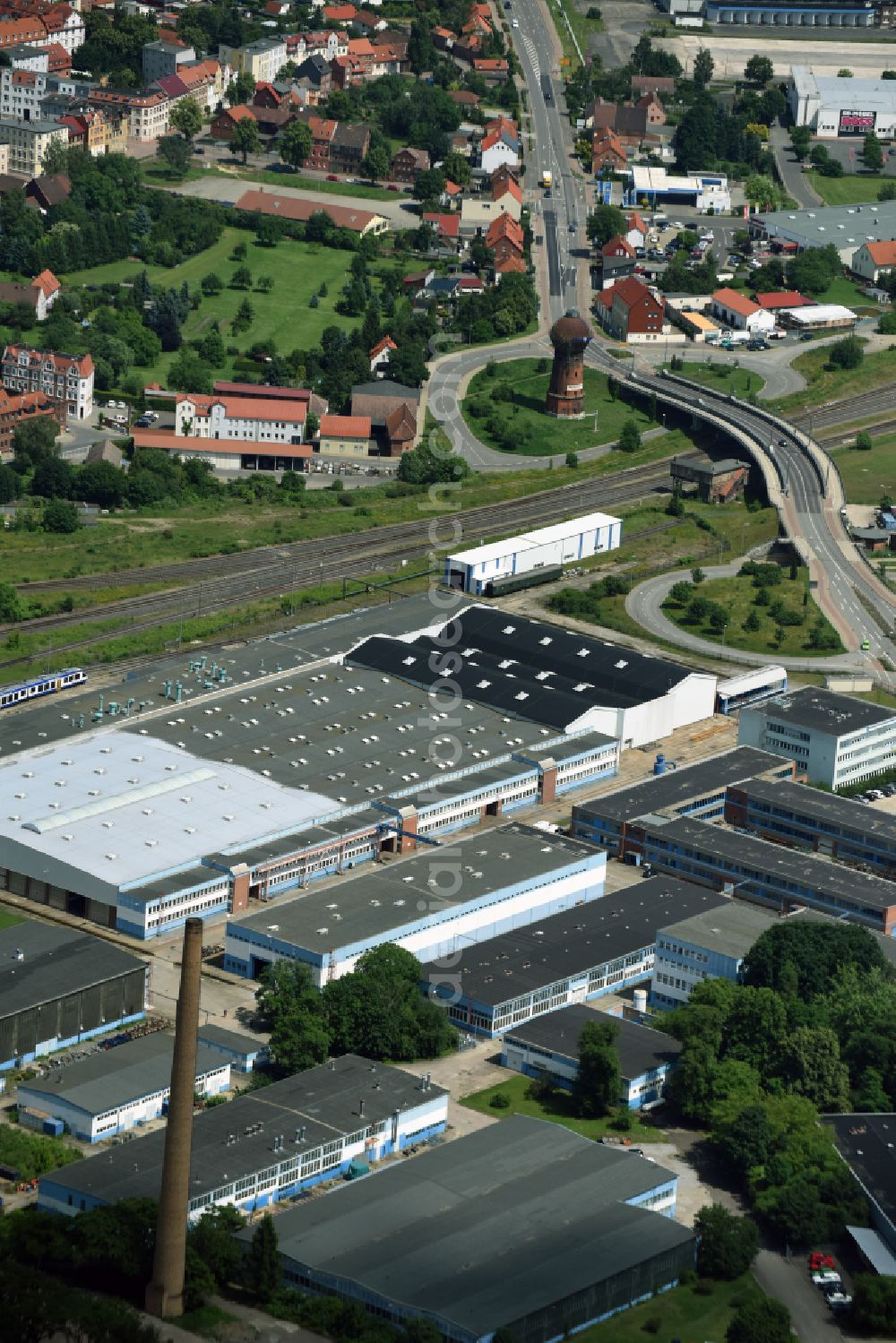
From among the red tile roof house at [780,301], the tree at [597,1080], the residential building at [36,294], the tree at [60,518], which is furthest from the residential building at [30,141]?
the tree at [597,1080]

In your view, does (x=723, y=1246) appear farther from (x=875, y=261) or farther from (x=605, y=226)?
(x=605, y=226)

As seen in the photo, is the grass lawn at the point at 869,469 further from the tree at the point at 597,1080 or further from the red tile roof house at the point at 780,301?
the tree at the point at 597,1080

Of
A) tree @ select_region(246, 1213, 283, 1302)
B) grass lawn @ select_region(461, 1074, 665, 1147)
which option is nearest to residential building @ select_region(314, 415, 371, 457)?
grass lawn @ select_region(461, 1074, 665, 1147)

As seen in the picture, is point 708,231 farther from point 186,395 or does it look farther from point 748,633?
point 748,633

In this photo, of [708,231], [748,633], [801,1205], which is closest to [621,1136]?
[801,1205]

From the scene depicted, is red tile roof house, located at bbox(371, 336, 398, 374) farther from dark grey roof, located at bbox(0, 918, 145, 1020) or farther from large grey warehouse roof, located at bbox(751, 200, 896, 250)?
dark grey roof, located at bbox(0, 918, 145, 1020)
